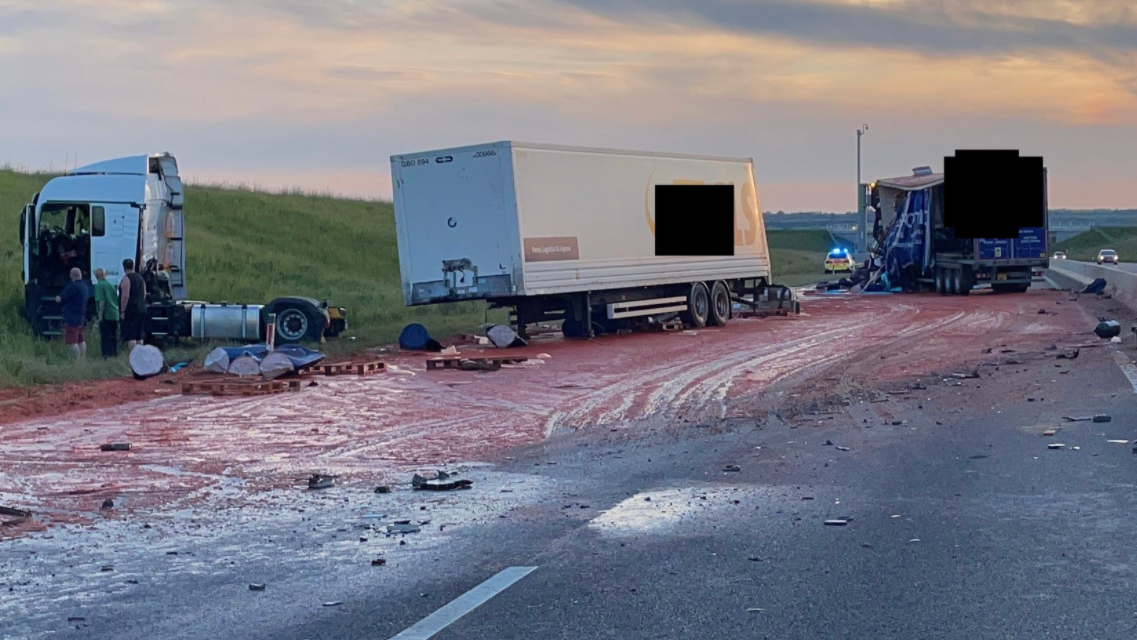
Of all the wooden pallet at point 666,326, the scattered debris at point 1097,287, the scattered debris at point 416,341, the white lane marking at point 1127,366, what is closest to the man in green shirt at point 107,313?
the scattered debris at point 416,341

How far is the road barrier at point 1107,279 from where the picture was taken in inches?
1292

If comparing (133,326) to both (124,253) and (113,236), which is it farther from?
(113,236)

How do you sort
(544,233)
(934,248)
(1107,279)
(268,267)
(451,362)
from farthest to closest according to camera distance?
(268,267) < (934,248) < (1107,279) < (544,233) < (451,362)

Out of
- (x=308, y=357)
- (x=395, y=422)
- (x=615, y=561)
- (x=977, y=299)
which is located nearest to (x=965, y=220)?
(x=977, y=299)

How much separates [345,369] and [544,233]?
6170 mm

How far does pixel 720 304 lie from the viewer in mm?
29750

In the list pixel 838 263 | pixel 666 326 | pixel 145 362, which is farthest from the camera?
pixel 838 263

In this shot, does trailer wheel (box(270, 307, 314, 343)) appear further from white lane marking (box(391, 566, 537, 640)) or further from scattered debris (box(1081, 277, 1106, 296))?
scattered debris (box(1081, 277, 1106, 296))

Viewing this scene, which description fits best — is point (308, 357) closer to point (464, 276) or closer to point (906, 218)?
point (464, 276)

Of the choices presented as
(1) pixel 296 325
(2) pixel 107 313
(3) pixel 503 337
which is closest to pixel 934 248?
(3) pixel 503 337

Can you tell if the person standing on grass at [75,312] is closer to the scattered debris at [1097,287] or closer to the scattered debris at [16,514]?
the scattered debris at [16,514]

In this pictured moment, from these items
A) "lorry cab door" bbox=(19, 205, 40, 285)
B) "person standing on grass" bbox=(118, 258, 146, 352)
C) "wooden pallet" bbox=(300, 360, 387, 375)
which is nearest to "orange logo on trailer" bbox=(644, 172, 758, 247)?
"wooden pallet" bbox=(300, 360, 387, 375)

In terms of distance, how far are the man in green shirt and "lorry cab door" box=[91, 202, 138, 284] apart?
1.72 meters

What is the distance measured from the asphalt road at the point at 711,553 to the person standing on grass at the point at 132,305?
41.8 ft
